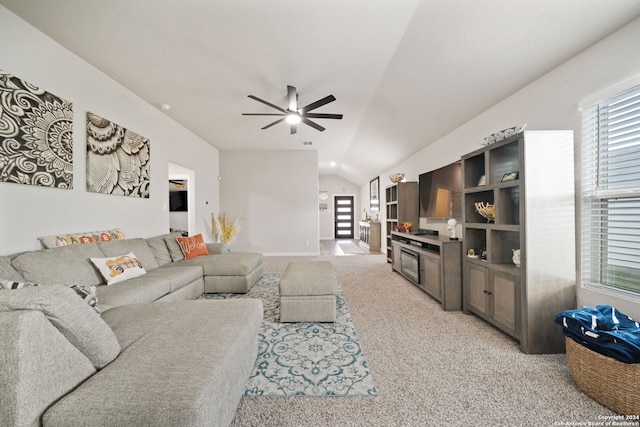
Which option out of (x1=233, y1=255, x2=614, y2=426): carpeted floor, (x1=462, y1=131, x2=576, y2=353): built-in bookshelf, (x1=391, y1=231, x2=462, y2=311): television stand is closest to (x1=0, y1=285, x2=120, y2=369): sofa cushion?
(x1=233, y1=255, x2=614, y2=426): carpeted floor

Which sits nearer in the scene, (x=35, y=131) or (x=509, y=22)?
(x=509, y=22)

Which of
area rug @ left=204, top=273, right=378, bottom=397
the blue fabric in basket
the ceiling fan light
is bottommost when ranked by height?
area rug @ left=204, top=273, right=378, bottom=397

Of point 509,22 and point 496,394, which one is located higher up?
point 509,22

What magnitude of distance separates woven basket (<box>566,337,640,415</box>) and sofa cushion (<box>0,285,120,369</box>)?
2.64 m

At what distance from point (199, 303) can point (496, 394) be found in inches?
82.0

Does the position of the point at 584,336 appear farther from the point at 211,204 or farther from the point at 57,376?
the point at 211,204

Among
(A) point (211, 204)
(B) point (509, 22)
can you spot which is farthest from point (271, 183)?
(B) point (509, 22)

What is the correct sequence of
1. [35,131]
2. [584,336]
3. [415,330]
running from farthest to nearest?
[415,330] < [35,131] < [584,336]

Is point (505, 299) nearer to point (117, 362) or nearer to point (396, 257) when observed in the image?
point (396, 257)

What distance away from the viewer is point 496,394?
160cm

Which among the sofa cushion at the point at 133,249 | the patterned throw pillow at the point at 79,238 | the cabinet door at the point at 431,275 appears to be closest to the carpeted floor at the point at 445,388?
the cabinet door at the point at 431,275

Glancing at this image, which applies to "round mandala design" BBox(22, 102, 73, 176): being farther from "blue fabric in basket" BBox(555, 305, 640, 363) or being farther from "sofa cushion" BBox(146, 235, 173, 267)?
"blue fabric in basket" BBox(555, 305, 640, 363)

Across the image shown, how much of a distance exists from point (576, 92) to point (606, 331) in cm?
186

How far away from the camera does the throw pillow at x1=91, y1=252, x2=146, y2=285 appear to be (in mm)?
2445
